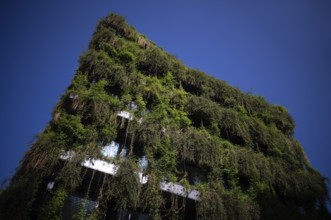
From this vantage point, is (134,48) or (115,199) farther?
(134,48)

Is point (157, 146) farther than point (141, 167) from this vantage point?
Yes

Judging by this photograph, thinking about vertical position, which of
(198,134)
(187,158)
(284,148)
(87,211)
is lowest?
(87,211)

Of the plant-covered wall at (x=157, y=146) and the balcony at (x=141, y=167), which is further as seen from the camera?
the balcony at (x=141, y=167)

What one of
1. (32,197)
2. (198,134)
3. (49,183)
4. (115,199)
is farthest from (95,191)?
(198,134)

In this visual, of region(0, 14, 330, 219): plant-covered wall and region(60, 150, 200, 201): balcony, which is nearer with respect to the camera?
region(0, 14, 330, 219): plant-covered wall

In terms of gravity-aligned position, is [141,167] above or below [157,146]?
below

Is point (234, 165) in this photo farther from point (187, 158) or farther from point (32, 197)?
point (32, 197)

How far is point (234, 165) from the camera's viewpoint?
11148mm

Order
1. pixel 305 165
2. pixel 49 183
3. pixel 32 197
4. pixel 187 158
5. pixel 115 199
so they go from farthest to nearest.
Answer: pixel 305 165 → pixel 187 158 → pixel 115 199 → pixel 49 183 → pixel 32 197

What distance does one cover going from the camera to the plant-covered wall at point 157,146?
805 centimetres

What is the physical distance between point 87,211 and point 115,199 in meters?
1.00

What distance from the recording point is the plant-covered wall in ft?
26.4

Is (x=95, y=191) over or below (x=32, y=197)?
over

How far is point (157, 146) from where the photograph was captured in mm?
10086
